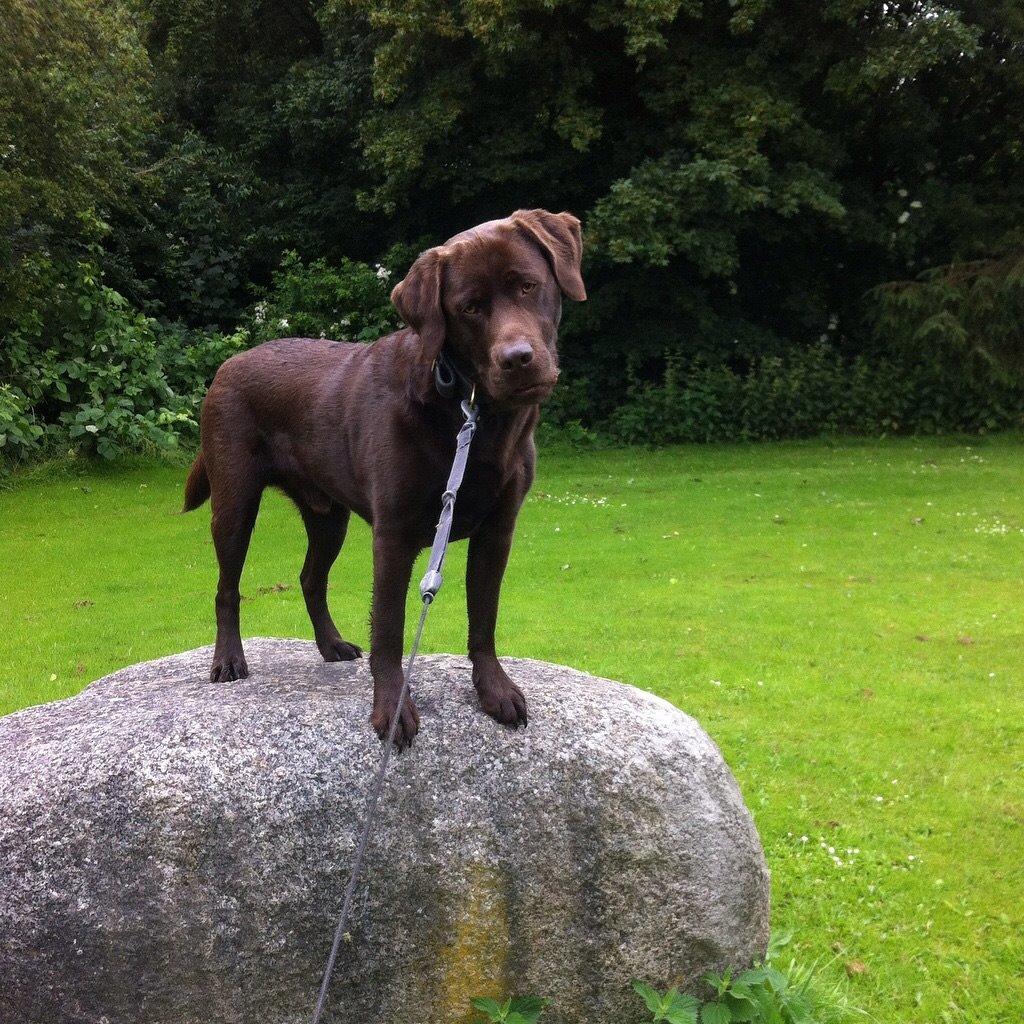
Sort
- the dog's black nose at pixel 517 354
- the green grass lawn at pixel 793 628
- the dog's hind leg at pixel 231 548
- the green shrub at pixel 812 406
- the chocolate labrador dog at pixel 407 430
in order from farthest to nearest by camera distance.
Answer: the green shrub at pixel 812 406, the green grass lawn at pixel 793 628, the dog's hind leg at pixel 231 548, the chocolate labrador dog at pixel 407 430, the dog's black nose at pixel 517 354

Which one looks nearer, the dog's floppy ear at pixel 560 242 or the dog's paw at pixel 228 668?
the dog's floppy ear at pixel 560 242

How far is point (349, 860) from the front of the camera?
354 centimetres

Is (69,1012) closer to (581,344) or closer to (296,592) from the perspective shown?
(296,592)

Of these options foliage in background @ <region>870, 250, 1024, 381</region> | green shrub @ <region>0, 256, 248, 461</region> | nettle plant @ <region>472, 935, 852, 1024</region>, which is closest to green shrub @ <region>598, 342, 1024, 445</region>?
foliage in background @ <region>870, 250, 1024, 381</region>

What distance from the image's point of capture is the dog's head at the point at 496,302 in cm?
306

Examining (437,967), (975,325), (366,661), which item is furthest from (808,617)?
(975,325)

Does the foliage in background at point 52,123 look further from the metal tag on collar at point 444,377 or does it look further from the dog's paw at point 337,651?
the metal tag on collar at point 444,377

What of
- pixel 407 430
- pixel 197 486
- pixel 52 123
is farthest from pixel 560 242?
pixel 52 123

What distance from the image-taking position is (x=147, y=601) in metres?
10.2

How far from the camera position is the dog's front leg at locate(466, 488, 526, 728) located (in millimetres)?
3771

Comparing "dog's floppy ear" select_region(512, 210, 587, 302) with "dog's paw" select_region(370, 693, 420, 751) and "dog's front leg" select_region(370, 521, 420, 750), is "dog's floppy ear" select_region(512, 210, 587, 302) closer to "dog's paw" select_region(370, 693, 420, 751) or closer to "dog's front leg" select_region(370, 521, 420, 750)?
"dog's front leg" select_region(370, 521, 420, 750)

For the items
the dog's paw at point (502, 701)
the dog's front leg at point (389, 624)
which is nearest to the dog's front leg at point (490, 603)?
the dog's paw at point (502, 701)

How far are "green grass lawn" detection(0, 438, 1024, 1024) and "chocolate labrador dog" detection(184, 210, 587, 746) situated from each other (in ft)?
8.93

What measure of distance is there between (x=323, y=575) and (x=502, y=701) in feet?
4.02
